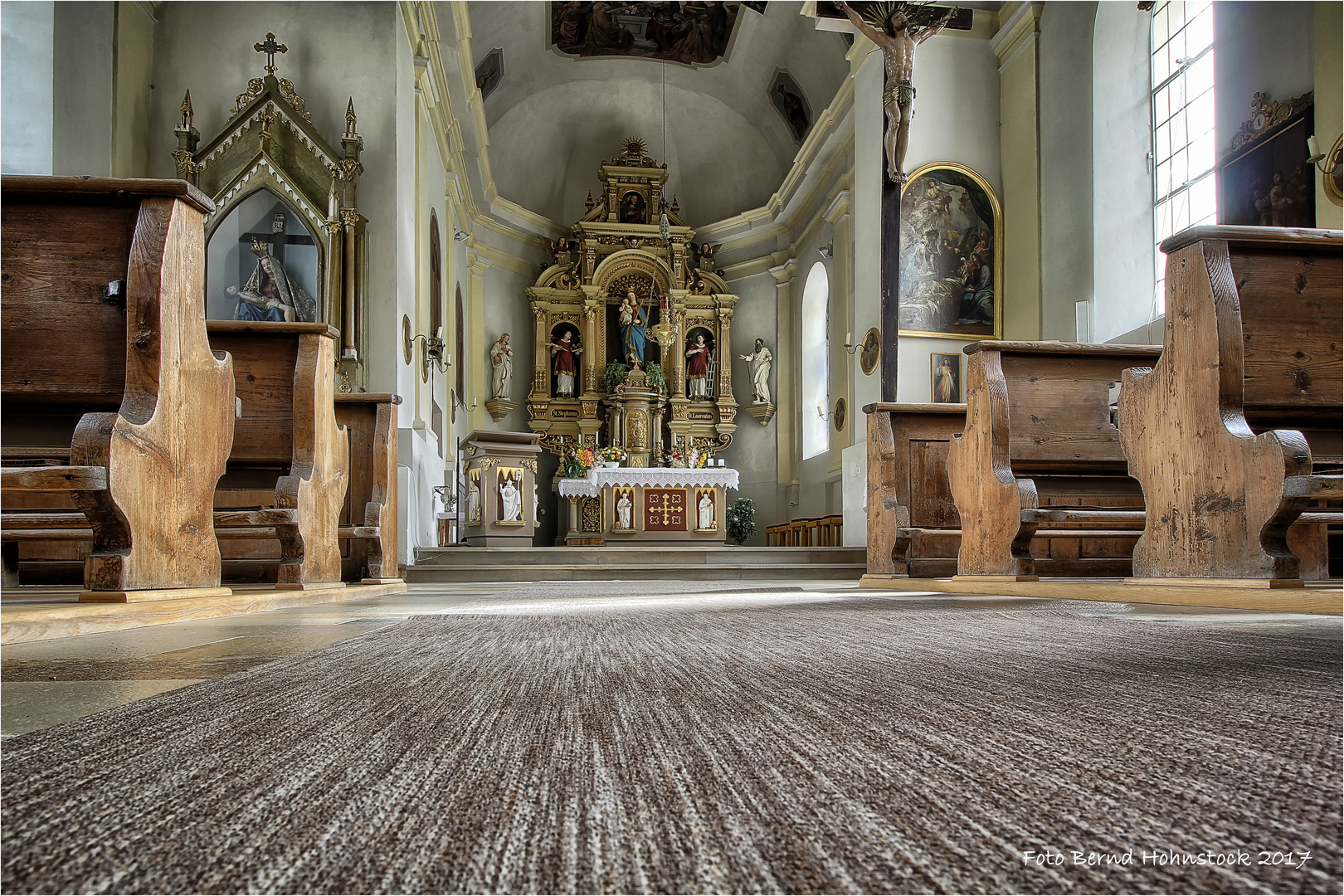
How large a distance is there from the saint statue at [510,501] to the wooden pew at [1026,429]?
5.28m

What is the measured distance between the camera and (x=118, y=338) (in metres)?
2.19

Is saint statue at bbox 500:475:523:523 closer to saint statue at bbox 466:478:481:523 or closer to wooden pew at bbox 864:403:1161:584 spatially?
saint statue at bbox 466:478:481:523

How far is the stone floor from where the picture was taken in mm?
911

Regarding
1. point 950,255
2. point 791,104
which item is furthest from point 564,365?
point 950,255

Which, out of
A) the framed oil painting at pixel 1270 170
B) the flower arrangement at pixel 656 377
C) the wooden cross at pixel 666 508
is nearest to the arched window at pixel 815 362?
the flower arrangement at pixel 656 377

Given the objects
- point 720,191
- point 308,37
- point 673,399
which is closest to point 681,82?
point 720,191

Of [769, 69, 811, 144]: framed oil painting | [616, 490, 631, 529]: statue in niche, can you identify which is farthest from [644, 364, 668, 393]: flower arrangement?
[769, 69, 811, 144]: framed oil painting

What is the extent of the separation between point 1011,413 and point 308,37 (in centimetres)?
682

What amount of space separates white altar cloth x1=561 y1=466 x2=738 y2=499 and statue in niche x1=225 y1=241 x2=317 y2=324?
12.8ft

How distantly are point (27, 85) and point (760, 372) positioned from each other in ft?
32.0

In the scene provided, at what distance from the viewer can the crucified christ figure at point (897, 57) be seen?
577cm

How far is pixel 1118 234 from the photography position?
8.26 m

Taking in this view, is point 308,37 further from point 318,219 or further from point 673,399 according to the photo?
point 673,399

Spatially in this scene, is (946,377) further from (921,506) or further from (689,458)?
(921,506)
